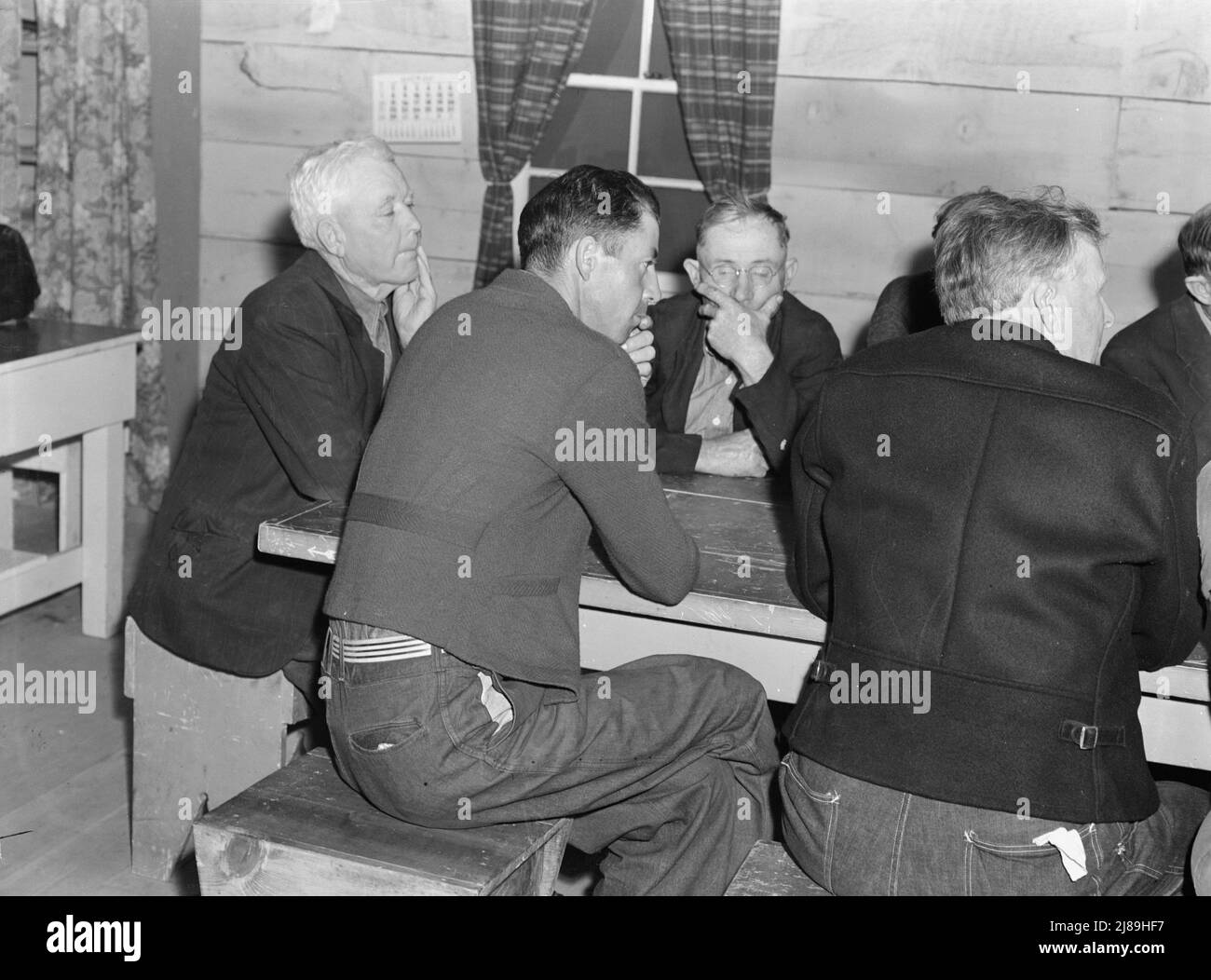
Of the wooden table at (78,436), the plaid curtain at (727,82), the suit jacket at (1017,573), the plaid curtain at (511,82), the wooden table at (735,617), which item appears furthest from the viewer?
the plaid curtain at (511,82)

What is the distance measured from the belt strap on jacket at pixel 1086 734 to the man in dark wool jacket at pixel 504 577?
1.80 ft

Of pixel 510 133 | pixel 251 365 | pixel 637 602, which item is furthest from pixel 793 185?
pixel 637 602

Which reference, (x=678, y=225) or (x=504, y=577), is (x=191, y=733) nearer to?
(x=504, y=577)

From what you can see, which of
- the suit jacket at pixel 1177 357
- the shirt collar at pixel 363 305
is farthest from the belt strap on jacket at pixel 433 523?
the suit jacket at pixel 1177 357

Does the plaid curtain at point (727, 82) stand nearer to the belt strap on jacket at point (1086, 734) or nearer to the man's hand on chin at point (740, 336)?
the man's hand on chin at point (740, 336)

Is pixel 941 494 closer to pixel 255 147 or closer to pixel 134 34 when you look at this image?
pixel 255 147

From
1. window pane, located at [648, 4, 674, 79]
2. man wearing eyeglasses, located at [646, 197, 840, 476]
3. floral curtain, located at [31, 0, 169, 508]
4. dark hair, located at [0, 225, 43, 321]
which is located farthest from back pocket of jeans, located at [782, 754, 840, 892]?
floral curtain, located at [31, 0, 169, 508]

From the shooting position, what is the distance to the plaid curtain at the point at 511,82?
425 centimetres

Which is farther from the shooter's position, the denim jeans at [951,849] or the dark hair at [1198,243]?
the dark hair at [1198,243]

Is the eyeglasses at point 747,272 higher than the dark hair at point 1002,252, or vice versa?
the dark hair at point 1002,252

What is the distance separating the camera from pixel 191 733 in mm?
2508

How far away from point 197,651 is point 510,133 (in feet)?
8.07

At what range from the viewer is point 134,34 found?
461 centimetres

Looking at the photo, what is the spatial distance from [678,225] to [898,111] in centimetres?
79
